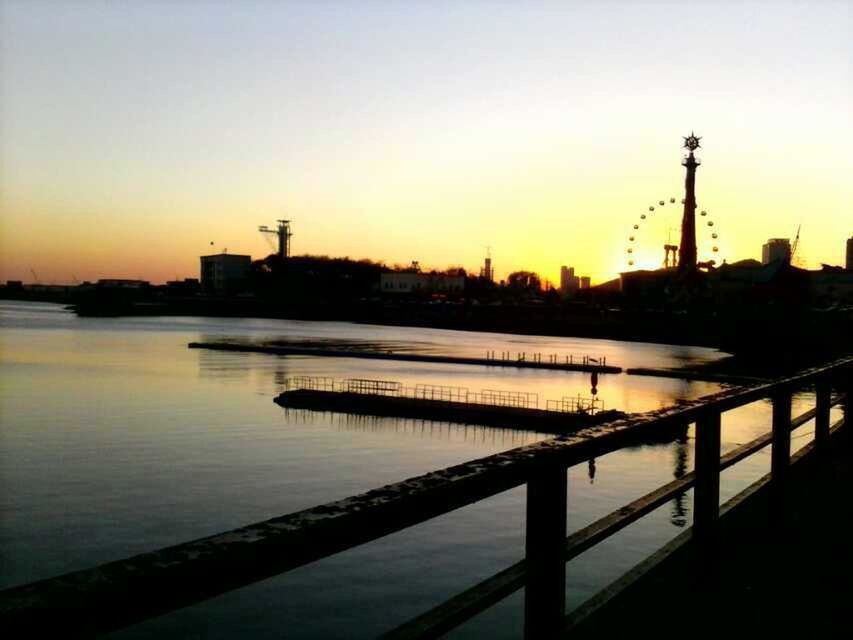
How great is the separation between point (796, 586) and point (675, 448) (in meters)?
43.7

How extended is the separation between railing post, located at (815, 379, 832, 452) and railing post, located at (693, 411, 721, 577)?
2.61 meters

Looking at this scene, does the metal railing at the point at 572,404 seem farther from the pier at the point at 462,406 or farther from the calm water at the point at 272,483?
the calm water at the point at 272,483

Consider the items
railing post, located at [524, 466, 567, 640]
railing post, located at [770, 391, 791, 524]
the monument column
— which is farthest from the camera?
the monument column

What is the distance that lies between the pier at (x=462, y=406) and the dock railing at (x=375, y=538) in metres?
45.0

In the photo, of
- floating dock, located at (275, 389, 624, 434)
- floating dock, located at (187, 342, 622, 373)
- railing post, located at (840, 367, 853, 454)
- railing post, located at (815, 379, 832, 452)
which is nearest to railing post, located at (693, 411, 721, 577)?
railing post, located at (815, 379, 832, 452)

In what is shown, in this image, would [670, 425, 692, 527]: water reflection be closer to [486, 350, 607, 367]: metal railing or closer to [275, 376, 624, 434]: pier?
[275, 376, 624, 434]: pier

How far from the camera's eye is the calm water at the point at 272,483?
22688mm

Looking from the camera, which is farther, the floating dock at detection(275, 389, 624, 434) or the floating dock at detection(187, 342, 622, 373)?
the floating dock at detection(187, 342, 622, 373)

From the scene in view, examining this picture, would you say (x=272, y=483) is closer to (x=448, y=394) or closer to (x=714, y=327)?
(x=448, y=394)

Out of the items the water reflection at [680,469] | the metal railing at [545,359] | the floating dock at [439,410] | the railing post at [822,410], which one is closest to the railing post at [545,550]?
the railing post at [822,410]

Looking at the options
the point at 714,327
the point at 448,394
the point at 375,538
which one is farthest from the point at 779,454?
the point at 714,327

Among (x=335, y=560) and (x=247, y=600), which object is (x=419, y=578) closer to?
(x=335, y=560)

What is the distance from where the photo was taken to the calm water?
74.4ft

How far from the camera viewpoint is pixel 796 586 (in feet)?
15.2
